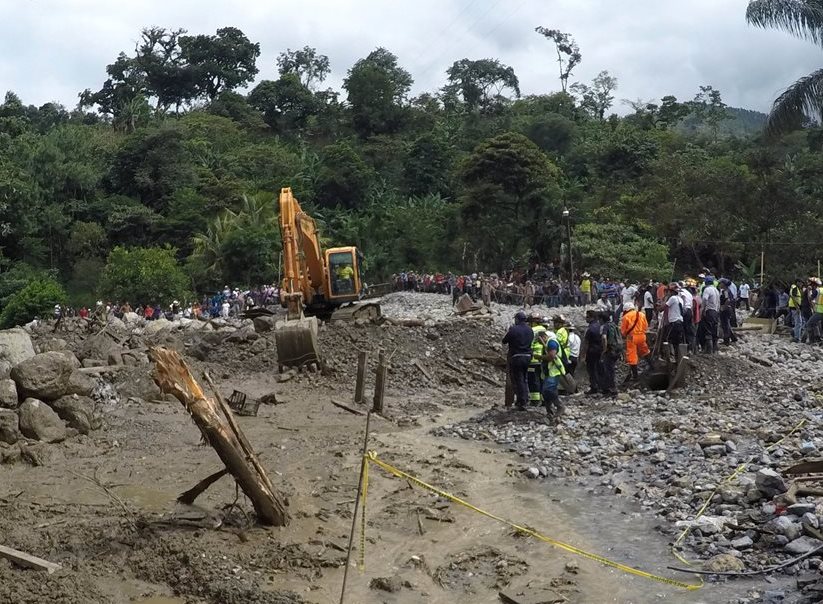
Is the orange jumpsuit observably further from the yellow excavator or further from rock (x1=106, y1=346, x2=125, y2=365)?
rock (x1=106, y1=346, x2=125, y2=365)

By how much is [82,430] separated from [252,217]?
34.7m

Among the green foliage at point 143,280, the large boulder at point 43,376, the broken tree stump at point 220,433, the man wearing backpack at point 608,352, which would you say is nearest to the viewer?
the broken tree stump at point 220,433

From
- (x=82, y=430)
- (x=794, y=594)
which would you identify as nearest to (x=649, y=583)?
(x=794, y=594)

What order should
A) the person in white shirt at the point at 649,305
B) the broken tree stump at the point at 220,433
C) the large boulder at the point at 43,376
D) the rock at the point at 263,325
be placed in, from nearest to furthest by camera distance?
the broken tree stump at the point at 220,433, the large boulder at the point at 43,376, the person in white shirt at the point at 649,305, the rock at the point at 263,325

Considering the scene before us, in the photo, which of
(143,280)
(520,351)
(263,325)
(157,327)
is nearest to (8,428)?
(520,351)

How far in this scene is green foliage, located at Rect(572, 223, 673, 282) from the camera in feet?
121

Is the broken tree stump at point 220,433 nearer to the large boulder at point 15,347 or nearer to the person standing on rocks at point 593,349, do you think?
the person standing on rocks at point 593,349

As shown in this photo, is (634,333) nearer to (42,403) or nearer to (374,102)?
(42,403)

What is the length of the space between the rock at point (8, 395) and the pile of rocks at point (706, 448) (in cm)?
631

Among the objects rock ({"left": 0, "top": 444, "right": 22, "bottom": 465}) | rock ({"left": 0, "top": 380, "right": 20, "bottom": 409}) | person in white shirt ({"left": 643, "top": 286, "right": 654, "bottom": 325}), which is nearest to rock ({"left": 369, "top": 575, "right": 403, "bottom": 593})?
rock ({"left": 0, "top": 444, "right": 22, "bottom": 465})

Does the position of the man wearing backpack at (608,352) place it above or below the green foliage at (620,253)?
below

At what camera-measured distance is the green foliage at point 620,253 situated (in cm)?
3684

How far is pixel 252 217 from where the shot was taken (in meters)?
45.8

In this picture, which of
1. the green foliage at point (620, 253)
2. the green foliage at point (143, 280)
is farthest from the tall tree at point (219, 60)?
the green foliage at point (620, 253)
